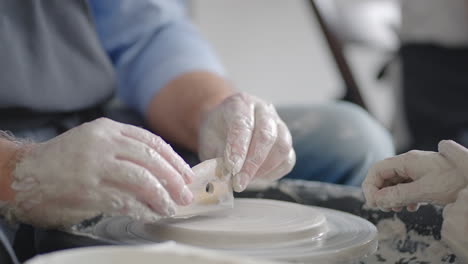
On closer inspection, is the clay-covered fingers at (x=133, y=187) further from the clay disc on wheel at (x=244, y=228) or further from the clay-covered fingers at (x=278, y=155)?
the clay-covered fingers at (x=278, y=155)

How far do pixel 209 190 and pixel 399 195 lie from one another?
0.23 metres

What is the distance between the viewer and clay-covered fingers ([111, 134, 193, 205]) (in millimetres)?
765

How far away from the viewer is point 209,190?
35.1 inches

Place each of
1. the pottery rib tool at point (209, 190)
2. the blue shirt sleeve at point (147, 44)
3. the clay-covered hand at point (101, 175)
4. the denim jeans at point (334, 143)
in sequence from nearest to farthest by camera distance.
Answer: the clay-covered hand at point (101, 175)
the pottery rib tool at point (209, 190)
the denim jeans at point (334, 143)
the blue shirt sleeve at point (147, 44)

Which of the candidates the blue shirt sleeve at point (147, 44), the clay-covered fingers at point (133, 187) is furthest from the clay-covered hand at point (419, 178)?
the blue shirt sleeve at point (147, 44)

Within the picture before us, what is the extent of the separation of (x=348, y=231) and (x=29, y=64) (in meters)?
0.54

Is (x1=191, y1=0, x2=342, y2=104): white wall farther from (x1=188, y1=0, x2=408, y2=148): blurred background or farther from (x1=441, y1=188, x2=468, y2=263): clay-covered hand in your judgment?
(x1=441, y1=188, x2=468, y2=263): clay-covered hand

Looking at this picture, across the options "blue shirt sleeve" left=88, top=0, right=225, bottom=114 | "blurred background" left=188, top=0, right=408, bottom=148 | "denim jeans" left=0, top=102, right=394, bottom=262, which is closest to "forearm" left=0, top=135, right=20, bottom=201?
"denim jeans" left=0, top=102, right=394, bottom=262

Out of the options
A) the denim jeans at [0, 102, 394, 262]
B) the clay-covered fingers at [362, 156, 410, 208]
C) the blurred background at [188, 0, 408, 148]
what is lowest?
the blurred background at [188, 0, 408, 148]

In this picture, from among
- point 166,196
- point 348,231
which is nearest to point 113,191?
point 166,196

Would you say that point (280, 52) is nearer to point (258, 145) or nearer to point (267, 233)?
point (258, 145)

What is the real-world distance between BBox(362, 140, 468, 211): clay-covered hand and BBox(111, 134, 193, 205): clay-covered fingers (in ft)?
0.81

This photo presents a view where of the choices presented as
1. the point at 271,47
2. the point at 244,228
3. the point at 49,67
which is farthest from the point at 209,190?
the point at 271,47

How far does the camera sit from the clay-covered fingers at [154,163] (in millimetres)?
765
